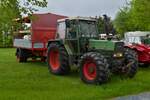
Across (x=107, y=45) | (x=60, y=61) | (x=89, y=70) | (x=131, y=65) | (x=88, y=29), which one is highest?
(x=88, y=29)

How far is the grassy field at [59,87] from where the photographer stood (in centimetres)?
1204

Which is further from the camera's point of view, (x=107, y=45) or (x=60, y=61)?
(x=60, y=61)

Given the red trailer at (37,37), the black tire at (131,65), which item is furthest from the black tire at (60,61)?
the red trailer at (37,37)

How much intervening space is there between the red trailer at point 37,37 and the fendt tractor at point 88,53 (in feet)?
9.48

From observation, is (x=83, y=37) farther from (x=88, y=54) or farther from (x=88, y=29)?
(x=88, y=54)

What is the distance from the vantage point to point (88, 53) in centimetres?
1490

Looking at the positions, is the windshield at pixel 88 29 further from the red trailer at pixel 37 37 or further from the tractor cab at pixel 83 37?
the red trailer at pixel 37 37

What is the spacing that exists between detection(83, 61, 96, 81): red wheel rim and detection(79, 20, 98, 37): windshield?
193 cm

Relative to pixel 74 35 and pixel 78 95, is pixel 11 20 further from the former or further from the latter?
pixel 74 35

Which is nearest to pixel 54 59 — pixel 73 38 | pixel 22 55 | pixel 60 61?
pixel 60 61

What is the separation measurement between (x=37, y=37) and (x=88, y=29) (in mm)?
4676

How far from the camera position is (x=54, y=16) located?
2219 cm

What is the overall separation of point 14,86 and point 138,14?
20958 millimetres

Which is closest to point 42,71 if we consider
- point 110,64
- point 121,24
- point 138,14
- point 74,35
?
point 74,35
